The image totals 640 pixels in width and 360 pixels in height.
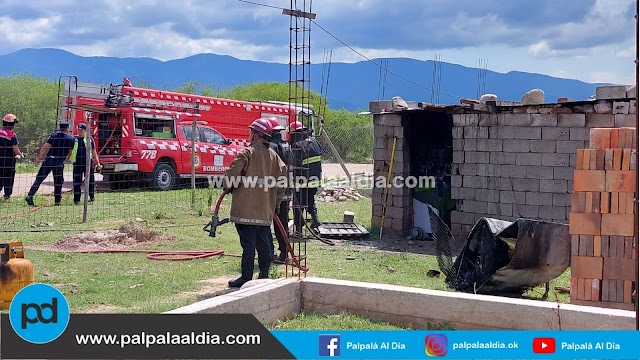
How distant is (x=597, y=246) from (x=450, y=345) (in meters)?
2.64

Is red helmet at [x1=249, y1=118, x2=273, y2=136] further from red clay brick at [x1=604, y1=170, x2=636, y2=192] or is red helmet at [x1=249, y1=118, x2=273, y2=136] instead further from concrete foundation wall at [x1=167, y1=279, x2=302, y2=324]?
red clay brick at [x1=604, y1=170, x2=636, y2=192]

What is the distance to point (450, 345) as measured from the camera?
15.8ft

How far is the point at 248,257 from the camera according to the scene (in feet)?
23.9

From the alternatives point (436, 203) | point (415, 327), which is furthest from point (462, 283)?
point (436, 203)

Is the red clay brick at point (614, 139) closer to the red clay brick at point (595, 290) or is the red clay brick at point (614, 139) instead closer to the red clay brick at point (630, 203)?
the red clay brick at point (630, 203)

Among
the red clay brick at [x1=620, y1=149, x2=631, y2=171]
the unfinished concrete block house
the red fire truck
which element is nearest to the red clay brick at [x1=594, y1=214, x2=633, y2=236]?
the red clay brick at [x1=620, y1=149, x2=631, y2=171]

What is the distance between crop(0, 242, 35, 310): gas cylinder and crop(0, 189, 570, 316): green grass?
488 millimetres

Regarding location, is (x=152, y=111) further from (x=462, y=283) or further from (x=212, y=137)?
(x=462, y=283)

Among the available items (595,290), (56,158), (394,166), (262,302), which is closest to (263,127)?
(262,302)

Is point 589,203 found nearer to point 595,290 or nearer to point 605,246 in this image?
point 605,246

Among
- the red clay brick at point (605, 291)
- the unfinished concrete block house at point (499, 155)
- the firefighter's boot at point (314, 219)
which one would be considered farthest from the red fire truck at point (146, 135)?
the red clay brick at point (605, 291)

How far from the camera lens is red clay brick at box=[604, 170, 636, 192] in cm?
665

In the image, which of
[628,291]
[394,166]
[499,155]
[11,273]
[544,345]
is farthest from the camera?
[394,166]

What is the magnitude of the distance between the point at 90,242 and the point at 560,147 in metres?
6.74
